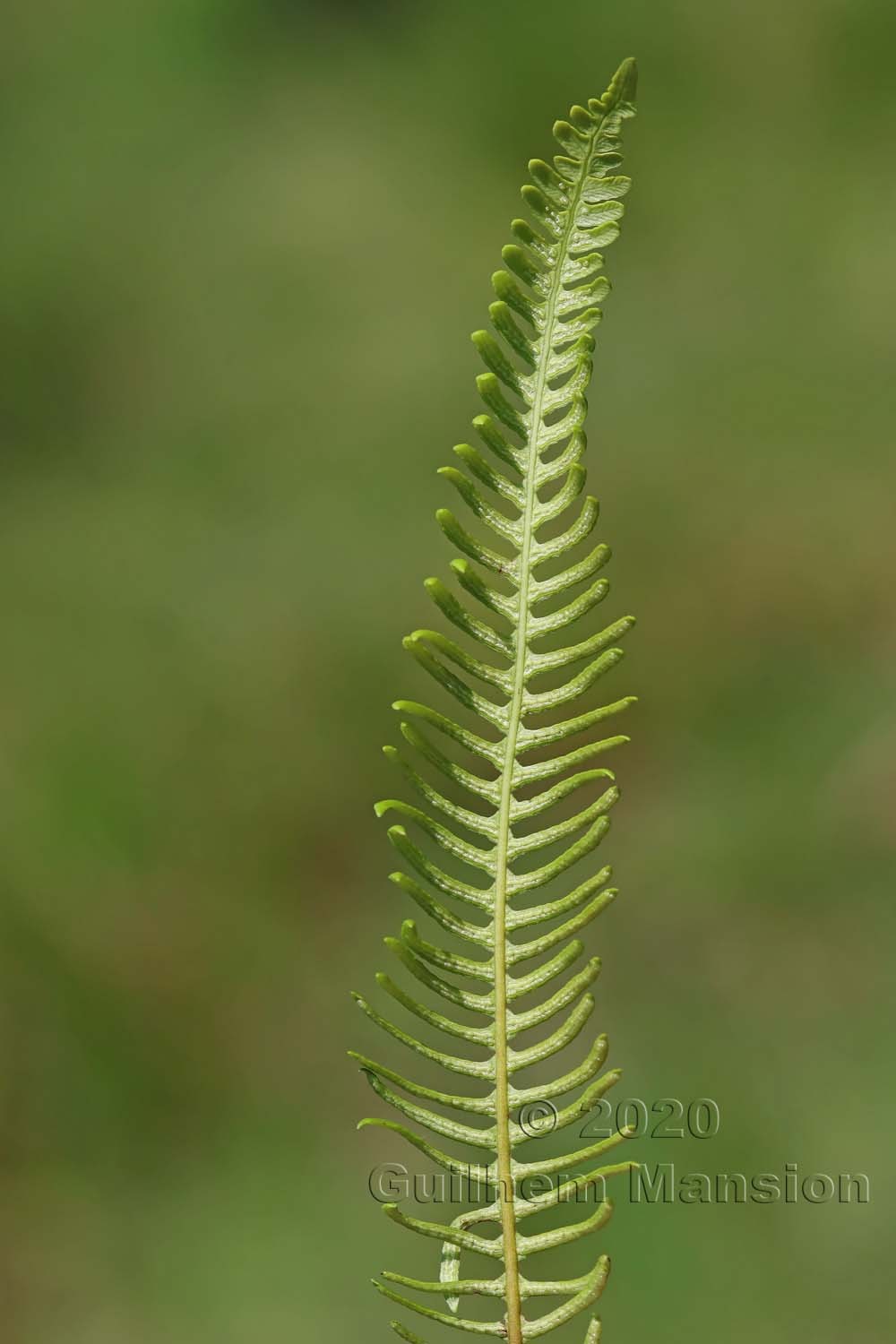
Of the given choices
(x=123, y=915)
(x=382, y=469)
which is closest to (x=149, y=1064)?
(x=123, y=915)

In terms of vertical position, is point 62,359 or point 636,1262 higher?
point 62,359

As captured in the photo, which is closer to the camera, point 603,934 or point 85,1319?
point 85,1319

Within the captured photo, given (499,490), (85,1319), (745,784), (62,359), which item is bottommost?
(85,1319)

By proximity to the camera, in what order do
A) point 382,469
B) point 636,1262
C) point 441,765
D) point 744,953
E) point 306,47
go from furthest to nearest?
point 306,47
point 382,469
point 744,953
point 636,1262
point 441,765

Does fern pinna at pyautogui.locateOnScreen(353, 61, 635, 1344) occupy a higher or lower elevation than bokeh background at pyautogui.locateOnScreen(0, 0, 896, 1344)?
lower

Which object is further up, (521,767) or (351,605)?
(351,605)

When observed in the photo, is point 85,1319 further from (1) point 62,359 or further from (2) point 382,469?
(1) point 62,359

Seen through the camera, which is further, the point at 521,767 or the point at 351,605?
the point at 351,605

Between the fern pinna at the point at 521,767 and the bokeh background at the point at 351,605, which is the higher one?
the bokeh background at the point at 351,605
